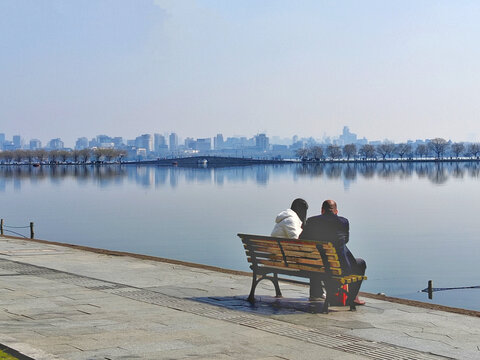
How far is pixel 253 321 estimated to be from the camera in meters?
11.3

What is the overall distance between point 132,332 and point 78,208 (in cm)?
6314

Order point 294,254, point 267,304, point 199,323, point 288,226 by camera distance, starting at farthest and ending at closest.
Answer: point 288,226
point 267,304
point 294,254
point 199,323

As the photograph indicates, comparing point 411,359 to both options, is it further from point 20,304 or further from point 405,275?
point 405,275

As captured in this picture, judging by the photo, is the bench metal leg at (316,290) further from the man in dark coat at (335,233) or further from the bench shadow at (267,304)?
the man in dark coat at (335,233)

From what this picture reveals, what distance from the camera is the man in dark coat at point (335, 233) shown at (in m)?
12.5

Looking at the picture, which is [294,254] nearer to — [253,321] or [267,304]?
[267,304]

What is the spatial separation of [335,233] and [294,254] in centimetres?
85

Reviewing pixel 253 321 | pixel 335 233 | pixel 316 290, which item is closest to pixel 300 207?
pixel 335 233

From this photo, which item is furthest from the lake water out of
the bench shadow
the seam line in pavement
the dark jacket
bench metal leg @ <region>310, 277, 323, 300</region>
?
the seam line in pavement

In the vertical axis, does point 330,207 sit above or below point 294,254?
above

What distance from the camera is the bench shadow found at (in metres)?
12.3

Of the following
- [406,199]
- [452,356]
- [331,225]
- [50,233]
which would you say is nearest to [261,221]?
[50,233]

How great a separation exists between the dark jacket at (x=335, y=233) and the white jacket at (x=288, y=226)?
49 centimetres

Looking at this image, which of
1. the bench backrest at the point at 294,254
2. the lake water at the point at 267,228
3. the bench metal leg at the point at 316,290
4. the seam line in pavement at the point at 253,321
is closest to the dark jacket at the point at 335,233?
the bench backrest at the point at 294,254
